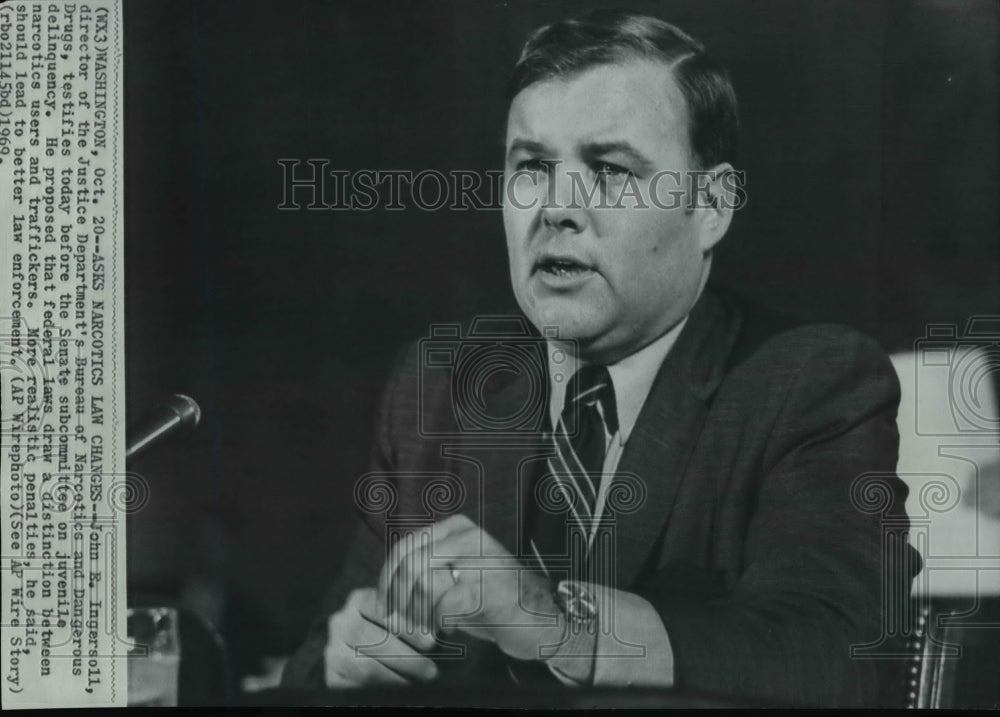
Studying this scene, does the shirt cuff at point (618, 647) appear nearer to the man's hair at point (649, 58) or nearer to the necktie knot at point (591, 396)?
the necktie knot at point (591, 396)

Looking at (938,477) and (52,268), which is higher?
(52,268)

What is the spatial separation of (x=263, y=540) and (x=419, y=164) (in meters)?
0.92

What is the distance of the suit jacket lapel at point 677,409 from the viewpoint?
2.52 meters

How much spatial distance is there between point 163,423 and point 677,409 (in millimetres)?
1168

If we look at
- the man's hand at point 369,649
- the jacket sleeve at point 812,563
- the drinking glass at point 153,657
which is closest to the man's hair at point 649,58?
the jacket sleeve at point 812,563

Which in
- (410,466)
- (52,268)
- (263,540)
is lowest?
(263,540)

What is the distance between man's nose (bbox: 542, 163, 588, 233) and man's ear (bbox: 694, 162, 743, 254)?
276 millimetres

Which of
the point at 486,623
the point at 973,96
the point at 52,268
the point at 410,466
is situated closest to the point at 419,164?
the point at 410,466

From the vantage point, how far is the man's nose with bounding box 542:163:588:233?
251 cm

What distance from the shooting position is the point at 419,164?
255 centimetres

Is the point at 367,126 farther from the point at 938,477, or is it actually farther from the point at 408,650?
the point at 938,477

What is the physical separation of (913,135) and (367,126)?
1.24 m

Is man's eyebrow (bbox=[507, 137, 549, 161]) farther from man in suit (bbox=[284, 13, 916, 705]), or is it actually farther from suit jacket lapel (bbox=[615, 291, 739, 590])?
suit jacket lapel (bbox=[615, 291, 739, 590])

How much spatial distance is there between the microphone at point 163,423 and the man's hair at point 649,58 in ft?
3.31
